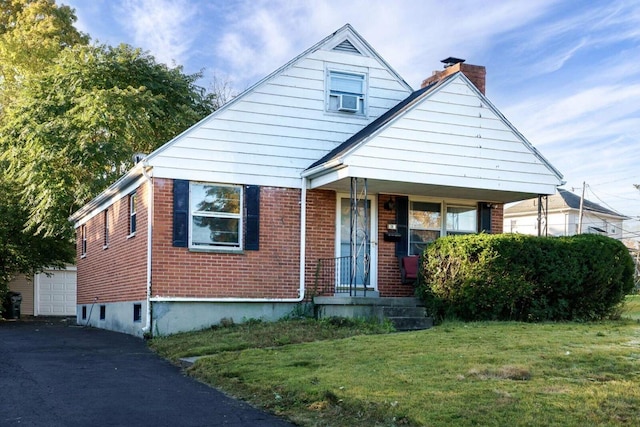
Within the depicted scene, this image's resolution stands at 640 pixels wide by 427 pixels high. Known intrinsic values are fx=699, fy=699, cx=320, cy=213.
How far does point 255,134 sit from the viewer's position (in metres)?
14.5

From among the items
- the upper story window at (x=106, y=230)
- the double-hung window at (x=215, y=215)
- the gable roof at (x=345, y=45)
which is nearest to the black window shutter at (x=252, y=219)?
the double-hung window at (x=215, y=215)

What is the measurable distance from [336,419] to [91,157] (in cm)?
1960

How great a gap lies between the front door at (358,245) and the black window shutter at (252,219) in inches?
71.8

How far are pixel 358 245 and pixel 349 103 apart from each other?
3226 mm

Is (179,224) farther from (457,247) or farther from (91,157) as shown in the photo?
(91,157)

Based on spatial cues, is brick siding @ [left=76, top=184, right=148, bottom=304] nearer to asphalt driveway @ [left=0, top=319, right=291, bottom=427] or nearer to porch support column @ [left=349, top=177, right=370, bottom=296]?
asphalt driveway @ [left=0, top=319, right=291, bottom=427]

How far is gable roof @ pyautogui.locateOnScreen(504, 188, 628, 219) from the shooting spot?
4519cm

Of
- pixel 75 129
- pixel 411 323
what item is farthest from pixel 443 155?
pixel 75 129

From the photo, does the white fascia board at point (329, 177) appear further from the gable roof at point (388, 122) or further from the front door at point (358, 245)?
the front door at point (358, 245)

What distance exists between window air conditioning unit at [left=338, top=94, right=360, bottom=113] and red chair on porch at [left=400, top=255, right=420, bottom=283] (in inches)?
139

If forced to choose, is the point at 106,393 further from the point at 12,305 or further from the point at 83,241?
Result: the point at 12,305

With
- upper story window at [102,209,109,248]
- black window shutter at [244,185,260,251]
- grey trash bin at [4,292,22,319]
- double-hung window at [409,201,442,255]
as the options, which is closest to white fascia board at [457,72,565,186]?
double-hung window at [409,201,442,255]

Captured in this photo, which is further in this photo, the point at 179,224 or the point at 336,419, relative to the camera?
the point at 179,224

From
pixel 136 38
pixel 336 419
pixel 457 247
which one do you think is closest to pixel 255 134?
pixel 457 247
